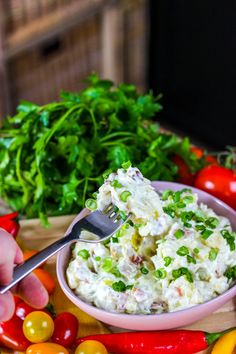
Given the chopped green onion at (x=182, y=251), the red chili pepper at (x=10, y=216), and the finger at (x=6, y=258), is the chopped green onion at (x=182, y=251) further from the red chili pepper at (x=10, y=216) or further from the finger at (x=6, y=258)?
Result: the red chili pepper at (x=10, y=216)

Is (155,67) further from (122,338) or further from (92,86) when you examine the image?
(122,338)

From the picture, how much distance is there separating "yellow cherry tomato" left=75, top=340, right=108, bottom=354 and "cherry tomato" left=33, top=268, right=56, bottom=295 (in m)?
0.22

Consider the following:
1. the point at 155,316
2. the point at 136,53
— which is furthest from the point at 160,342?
the point at 136,53

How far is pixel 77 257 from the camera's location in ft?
4.63

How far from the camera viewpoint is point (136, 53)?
355 centimetres

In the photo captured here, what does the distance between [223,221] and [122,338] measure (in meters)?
0.38

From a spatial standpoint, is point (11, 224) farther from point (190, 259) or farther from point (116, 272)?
point (190, 259)

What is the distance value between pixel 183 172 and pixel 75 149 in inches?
13.6

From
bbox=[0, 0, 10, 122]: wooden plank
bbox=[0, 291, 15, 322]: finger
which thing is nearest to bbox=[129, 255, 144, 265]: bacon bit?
bbox=[0, 291, 15, 322]: finger

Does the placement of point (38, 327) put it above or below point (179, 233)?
below

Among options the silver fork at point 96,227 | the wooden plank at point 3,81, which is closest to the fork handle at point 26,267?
the silver fork at point 96,227

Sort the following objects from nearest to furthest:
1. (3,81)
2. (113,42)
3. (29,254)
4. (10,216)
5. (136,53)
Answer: (29,254), (10,216), (3,81), (113,42), (136,53)

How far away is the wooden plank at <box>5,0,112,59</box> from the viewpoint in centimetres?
290

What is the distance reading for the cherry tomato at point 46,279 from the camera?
1.51 metres
